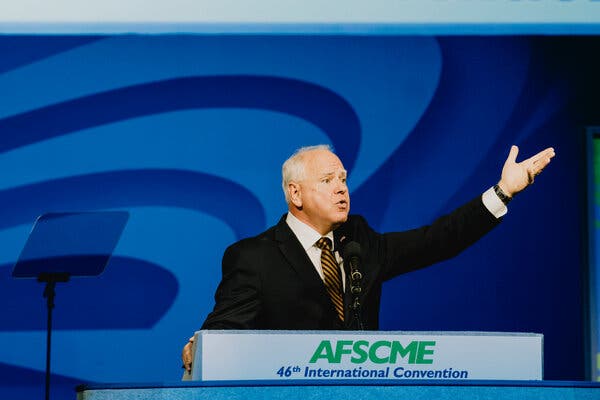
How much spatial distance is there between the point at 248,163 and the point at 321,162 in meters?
1.37

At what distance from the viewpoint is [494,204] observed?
122 inches

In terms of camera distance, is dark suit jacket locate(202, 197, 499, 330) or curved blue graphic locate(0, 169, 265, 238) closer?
dark suit jacket locate(202, 197, 499, 330)

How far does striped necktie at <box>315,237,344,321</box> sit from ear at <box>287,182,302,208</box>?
0.51 feet

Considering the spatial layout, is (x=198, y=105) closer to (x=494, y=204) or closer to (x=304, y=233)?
(x=304, y=233)

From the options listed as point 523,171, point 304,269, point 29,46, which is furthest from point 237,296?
point 29,46

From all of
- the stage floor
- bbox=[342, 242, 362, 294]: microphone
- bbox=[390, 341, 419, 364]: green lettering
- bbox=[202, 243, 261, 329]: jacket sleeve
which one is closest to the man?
bbox=[202, 243, 261, 329]: jacket sleeve

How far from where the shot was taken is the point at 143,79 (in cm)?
454

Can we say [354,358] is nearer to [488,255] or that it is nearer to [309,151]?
[309,151]

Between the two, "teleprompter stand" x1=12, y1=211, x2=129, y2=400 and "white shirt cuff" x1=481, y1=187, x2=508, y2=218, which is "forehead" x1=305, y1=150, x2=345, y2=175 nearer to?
"white shirt cuff" x1=481, y1=187, x2=508, y2=218

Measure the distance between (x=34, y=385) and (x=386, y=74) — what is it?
1.99 meters

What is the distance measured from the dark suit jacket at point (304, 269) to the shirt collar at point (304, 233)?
0.03m

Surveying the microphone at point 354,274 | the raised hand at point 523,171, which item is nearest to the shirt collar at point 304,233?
the microphone at point 354,274

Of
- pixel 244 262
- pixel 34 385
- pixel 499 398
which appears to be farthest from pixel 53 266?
pixel 499 398

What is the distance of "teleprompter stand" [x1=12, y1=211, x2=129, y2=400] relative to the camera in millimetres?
3352
